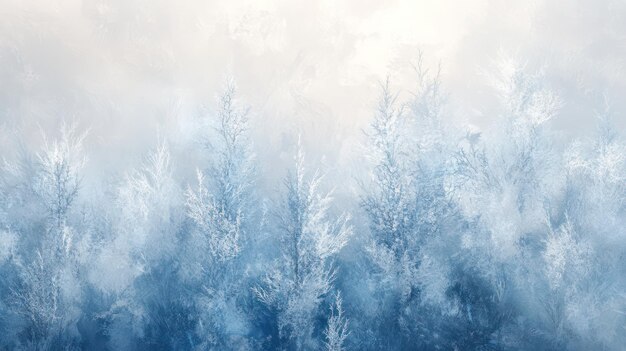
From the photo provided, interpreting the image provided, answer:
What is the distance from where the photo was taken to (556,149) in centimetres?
2634

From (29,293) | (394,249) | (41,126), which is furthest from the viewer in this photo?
(41,126)

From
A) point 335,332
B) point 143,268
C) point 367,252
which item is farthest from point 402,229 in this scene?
point 143,268

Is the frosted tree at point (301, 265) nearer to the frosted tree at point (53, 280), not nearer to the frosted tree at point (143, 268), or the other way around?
the frosted tree at point (143, 268)

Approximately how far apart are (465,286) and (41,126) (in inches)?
1299

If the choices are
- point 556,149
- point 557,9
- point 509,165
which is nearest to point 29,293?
point 509,165

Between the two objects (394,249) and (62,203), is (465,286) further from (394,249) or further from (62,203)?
(62,203)

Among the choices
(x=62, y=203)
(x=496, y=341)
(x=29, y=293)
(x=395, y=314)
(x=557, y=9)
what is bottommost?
(x=496, y=341)

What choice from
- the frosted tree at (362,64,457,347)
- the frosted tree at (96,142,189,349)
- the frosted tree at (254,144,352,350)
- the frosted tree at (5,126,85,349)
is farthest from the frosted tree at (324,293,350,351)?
the frosted tree at (5,126,85,349)

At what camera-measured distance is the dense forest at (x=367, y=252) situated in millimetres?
19328

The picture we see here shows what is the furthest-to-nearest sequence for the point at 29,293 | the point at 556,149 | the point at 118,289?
the point at 556,149 < the point at 118,289 < the point at 29,293

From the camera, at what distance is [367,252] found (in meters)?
22.5

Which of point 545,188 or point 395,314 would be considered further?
point 545,188

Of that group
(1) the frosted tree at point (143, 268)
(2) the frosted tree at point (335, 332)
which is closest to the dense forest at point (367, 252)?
(1) the frosted tree at point (143, 268)

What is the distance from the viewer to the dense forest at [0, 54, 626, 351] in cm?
1933
